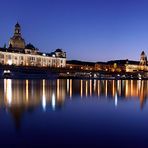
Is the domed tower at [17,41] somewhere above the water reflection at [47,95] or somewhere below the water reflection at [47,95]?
above

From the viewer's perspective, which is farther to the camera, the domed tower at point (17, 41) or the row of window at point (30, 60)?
the domed tower at point (17, 41)

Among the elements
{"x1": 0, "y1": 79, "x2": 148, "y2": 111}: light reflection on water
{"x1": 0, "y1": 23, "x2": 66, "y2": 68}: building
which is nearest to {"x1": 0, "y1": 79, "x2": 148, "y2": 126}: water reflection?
{"x1": 0, "y1": 79, "x2": 148, "y2": 111}: light reflection on water

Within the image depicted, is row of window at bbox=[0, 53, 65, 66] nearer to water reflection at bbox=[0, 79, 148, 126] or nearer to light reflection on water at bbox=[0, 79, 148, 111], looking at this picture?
light reflection on water at bbox=[0, 79, 148, 111]

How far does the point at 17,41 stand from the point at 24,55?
45.5 feet

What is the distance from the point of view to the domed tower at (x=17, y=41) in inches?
5925

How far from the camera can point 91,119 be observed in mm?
16625

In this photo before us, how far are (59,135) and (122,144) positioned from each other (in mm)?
2557

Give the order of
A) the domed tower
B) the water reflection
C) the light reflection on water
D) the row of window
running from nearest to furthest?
the water reflection < the light reflection on water < the row of window < the domed tower

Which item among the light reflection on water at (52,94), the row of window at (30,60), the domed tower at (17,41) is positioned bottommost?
the light reflection on water at (52,94)

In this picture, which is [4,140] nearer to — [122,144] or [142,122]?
[122,144]

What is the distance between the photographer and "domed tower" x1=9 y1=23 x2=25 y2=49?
494 ft

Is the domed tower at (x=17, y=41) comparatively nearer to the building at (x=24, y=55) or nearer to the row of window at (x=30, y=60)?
the building at (x=24, y=55)

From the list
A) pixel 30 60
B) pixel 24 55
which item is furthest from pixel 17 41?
pixel 30 60

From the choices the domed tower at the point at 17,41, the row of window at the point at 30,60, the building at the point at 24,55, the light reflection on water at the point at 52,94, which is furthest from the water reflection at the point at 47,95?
the domed tower at the point at 17,41
